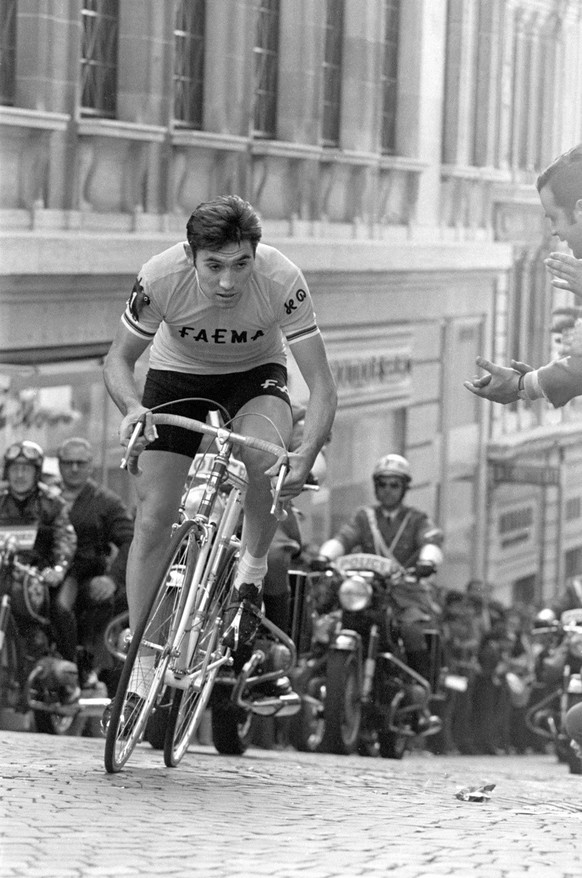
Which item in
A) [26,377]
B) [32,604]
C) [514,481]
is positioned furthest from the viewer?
[514,481]

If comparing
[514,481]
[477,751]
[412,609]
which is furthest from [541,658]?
[514,481]

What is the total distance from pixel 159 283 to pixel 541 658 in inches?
428

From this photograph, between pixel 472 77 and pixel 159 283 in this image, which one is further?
pixel 472 77

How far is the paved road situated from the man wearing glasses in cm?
377

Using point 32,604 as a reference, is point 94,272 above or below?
above

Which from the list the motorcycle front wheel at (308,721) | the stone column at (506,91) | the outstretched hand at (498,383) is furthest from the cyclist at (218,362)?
the stone column at (506,91)

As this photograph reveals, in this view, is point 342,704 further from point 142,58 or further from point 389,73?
point 389,73

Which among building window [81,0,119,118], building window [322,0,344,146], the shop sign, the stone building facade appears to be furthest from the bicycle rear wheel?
the shop sign

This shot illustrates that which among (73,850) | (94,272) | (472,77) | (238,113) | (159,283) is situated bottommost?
(73,850)

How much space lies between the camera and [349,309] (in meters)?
24.0

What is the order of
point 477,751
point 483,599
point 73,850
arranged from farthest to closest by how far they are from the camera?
point 483,599, point 477,751, point 73,850

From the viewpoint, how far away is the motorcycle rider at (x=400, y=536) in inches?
570

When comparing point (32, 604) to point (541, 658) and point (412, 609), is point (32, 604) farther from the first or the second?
point (541, 658)

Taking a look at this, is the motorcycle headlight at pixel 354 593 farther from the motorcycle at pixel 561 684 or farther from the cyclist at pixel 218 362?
the cyclist at pixel 218 362
